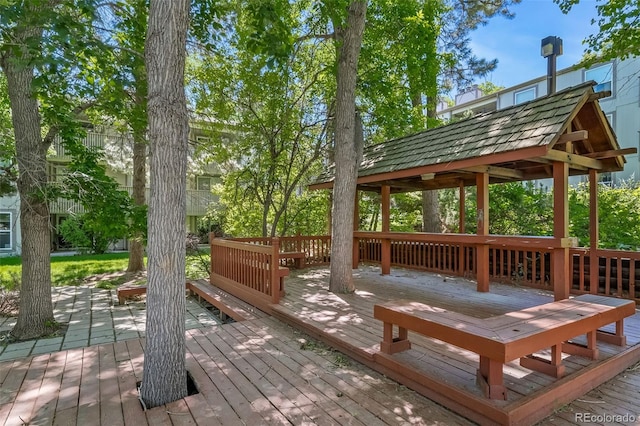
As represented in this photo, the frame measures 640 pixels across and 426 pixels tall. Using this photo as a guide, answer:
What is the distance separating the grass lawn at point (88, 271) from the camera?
8.92m

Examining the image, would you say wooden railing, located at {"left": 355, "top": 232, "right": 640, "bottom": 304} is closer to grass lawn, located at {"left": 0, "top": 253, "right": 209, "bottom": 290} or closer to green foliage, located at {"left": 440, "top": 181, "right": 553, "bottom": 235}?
green foliage, located at {"left": 440, "top": 181, "right": 553, "bottom": 235}

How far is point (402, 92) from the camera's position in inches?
381

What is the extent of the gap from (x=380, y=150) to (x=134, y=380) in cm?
666

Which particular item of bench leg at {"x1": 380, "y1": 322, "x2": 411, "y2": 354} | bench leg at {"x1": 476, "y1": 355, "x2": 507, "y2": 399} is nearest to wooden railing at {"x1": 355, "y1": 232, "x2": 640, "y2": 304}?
bench leg at {"x1": 380, "y1": 322, "x2": 411, "y2": 354}

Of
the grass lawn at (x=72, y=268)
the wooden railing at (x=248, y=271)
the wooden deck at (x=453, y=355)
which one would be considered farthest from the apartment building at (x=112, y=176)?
the wooden deck at (x=453, y=355)

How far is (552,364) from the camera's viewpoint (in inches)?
111

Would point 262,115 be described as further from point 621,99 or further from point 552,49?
point 621,99

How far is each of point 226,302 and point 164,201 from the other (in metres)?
3.65

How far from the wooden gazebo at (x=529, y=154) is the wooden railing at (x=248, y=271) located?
117 inches

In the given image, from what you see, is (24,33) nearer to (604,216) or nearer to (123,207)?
(123,207)

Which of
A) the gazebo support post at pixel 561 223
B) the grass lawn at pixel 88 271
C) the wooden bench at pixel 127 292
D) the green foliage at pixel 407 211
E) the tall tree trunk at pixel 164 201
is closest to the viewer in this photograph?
the tall tree trunk at pixel 164 201

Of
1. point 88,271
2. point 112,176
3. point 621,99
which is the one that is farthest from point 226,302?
point 621,99

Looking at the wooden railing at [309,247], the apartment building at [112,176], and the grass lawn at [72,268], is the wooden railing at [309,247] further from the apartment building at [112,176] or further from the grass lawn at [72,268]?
the grass lawn at [72,268]

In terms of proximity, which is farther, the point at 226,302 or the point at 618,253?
the point at 226,302
